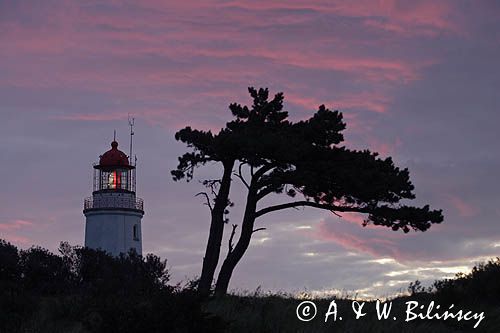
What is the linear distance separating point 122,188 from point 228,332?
97.9ft

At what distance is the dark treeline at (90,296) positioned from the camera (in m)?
22.0

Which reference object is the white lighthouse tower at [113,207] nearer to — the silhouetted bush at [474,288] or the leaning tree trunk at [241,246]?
the leaning tree trunk at [241,246]

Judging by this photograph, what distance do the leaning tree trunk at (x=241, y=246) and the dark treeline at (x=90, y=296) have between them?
316 centimetres

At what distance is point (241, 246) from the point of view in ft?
120

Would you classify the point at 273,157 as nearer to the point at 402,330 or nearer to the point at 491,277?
the point at 491,277

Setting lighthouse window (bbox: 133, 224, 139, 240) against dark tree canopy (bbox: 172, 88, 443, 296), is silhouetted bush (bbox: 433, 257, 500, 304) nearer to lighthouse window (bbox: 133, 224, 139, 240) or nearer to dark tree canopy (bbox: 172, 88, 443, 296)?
dark tree canopy (bbox: 172, 88, 443, 296)

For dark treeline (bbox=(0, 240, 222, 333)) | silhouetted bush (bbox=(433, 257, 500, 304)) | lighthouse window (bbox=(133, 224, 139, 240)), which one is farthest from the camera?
lighthouse window (bbox=(133, 224, 139, 240))

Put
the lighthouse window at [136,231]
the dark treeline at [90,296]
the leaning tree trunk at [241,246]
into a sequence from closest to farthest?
1. the dark treeline at [90,296]
2. the leaning tree trunk at [241,246]
3. the lighthouse window at [136,231]

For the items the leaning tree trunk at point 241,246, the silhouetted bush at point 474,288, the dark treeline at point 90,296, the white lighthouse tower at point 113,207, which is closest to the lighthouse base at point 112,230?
the white lighthouse tower at point 113,207

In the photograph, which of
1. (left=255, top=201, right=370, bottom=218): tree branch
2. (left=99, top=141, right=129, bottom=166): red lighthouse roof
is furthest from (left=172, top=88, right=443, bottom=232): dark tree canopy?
(left=99, top=141, right=129, bottom=166): red lighthouse roof

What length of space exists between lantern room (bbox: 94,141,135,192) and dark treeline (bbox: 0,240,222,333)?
365 inches

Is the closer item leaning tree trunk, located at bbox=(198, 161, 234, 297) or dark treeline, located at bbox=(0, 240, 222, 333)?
dark treeline, located at bbox=(0, 240, 222, 333)

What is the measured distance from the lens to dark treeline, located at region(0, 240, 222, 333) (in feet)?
72.2

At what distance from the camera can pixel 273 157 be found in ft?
117
